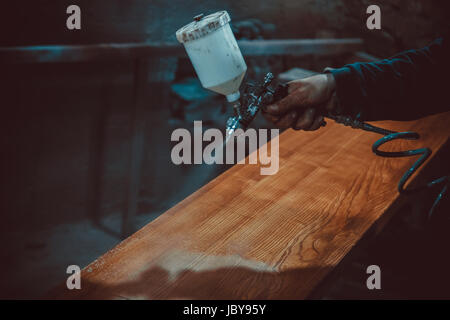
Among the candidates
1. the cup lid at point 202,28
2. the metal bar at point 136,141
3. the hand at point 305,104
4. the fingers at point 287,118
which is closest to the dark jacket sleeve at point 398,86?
the hand at point 305,104

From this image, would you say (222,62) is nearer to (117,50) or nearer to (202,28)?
(202,28)

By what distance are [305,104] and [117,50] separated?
1.66 m

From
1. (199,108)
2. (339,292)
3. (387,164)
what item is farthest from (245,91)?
(199,108)

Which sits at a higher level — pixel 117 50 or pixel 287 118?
pixel 117 50

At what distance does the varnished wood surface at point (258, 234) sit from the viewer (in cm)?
108

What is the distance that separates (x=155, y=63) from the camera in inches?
120

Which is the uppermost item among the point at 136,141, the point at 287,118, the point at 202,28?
the point at 202,28

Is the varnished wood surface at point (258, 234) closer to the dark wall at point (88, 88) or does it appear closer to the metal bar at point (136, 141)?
the metal bar at point (136, 141)

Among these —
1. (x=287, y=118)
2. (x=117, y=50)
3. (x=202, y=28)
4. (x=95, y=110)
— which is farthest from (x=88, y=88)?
(x=202, y=28)

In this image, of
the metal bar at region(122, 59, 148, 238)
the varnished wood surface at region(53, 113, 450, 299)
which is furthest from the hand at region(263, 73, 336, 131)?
the metal bar at region(122, 59, 148, 238)

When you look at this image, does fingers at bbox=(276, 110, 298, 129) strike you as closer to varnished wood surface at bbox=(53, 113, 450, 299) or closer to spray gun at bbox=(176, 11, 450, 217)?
spray gun at bbox=(176, 11, 450, 217)

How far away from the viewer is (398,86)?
147 centimetres

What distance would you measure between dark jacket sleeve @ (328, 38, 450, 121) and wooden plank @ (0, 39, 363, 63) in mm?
1623

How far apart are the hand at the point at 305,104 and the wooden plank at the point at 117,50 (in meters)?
1.59
